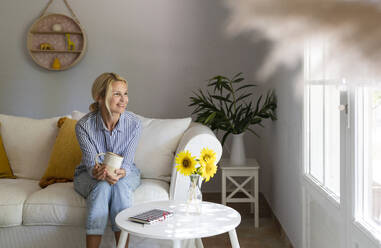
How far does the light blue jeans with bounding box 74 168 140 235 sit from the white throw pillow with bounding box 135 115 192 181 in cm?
30

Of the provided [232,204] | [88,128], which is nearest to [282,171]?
[232,204]

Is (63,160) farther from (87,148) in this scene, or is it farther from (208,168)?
(208,168)

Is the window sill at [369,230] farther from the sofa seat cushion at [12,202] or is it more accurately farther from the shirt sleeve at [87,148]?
the sofa seat cushion at [12,202]

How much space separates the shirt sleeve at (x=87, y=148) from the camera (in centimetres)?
232

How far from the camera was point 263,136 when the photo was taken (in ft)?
12.5

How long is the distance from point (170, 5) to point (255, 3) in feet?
12.6

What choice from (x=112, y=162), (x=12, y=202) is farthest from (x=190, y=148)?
(x=12, y=202)

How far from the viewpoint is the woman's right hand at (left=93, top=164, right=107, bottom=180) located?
7.27 feet

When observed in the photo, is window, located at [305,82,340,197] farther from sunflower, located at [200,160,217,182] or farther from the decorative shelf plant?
the decorative shelf plant

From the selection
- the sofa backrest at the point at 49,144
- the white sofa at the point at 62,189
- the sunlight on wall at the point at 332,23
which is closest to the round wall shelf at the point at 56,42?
the sofa backrest at the point at 49,144

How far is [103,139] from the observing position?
94.1 inches

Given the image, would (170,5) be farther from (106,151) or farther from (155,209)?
(155,209)

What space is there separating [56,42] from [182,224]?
2.71 metres

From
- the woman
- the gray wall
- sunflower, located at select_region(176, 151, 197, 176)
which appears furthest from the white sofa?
the gray wall
